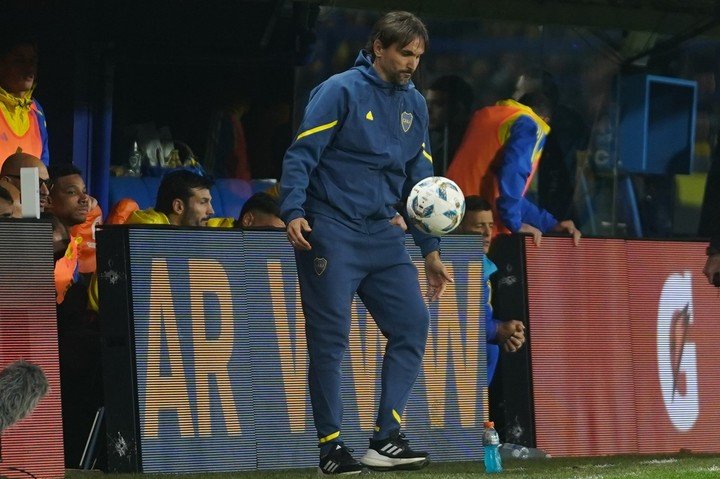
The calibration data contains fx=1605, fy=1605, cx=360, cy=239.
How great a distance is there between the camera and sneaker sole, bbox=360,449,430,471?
6.86 m

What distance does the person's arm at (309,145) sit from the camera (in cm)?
666

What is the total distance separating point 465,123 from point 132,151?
2689 mm

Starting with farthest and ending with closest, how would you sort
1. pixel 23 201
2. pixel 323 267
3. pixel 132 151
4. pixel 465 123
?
pixel 465 123 → pixel 132 151 → pixel 23 201 → pixel 323 267

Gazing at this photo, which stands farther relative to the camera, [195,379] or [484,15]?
[484,15]

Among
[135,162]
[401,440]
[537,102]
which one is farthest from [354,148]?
[537,102]

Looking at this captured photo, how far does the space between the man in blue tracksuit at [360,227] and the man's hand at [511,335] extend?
216cm

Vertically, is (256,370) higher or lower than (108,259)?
lower

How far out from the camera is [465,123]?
42.1ft

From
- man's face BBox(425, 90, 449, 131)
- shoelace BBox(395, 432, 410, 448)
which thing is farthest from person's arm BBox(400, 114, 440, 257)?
man's face BBox(425, 90, 449, 131)

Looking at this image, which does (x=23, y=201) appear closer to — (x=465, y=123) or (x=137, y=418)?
(x=137, y=418)

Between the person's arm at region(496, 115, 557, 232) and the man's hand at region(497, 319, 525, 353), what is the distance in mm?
2029

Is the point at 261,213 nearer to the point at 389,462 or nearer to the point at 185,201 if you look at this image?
the point at 185,201

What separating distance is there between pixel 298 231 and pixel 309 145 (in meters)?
0.40

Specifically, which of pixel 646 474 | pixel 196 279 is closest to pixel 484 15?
pixel 196 279
